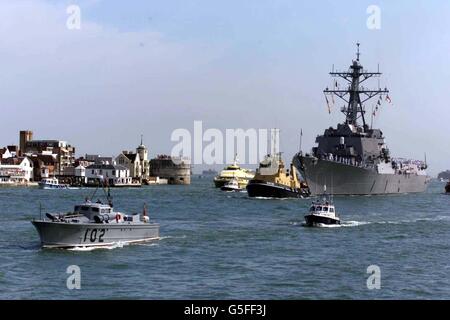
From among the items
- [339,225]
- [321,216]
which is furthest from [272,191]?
[321,216]

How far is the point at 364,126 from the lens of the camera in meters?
127

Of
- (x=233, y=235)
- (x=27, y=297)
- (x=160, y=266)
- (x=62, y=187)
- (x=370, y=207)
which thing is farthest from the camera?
(x=62, y=187)

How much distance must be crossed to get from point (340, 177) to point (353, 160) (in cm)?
760

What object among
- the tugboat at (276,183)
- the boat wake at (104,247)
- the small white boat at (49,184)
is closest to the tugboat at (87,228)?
the boat wake at (104,247)

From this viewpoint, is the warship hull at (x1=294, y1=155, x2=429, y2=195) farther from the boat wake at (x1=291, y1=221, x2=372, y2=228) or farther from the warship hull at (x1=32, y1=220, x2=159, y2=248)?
the warship hull at (x1=32, y1=220, x2=159, y2=248)

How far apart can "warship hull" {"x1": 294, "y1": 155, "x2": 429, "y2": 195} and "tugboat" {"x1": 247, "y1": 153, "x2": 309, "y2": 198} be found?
85.6 inches

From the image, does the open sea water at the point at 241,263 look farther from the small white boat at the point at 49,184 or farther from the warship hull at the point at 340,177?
the small white boat at the point at 49,184

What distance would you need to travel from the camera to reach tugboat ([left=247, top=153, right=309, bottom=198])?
105 metres

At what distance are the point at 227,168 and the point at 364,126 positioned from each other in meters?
75.5

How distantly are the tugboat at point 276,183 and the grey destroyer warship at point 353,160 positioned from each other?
2317 millimetres

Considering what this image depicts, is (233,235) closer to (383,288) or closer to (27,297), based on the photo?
(383,288)

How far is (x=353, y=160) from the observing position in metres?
115

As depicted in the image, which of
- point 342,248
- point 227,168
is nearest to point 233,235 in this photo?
point 342,248

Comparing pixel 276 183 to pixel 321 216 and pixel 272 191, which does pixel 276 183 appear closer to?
pixel 272 191
